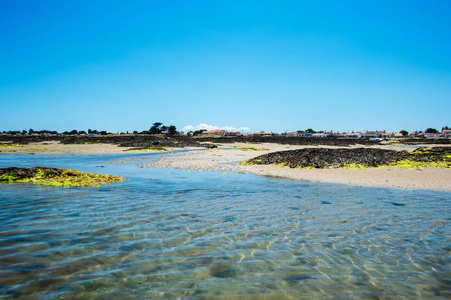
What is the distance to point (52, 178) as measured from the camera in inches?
529

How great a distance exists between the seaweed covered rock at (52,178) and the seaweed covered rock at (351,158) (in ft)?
49.1

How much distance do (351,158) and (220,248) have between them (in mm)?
19966

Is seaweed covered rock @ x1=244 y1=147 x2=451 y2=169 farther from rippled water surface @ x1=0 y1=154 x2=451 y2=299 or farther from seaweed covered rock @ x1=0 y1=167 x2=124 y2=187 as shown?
seaweed covered rock @ x1=0 y1=167 x2=124 y2=187

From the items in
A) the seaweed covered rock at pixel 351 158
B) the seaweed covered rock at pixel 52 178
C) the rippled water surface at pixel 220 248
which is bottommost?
the rippled water surface at pixel 220 248

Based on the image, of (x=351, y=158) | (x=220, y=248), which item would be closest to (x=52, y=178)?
(x=220, y=248)

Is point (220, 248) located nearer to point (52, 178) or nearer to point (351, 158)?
point (52, 178)

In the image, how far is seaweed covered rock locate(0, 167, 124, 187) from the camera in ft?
41.5

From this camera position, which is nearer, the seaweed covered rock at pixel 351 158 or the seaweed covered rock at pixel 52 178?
the seaweed covered rock at pixel 52 178

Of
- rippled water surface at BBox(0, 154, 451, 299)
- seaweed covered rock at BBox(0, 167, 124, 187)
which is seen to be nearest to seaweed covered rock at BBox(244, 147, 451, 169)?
rippled water surface at BBox(0, 154, 451, 299)

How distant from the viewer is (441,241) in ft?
19.7

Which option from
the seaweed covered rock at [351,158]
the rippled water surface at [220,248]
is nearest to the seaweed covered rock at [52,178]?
the rippled water surface at [220,248]

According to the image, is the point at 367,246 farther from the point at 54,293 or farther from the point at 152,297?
the point at 54,293

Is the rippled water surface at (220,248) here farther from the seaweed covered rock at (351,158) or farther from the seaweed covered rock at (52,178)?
the seaweed covered rock at (351,158)

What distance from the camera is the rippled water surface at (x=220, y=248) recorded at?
3955 millimetres
